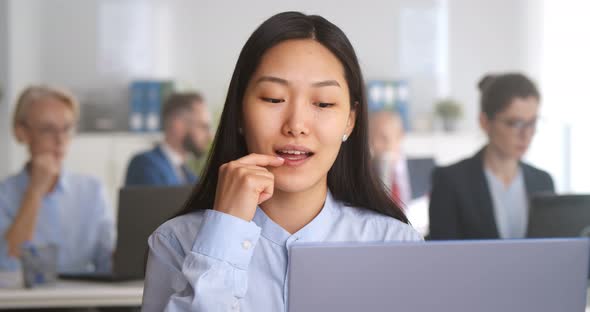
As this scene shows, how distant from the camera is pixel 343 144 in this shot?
167cm

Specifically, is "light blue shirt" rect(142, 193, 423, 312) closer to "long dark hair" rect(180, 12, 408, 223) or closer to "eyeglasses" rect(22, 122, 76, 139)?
"long dark hair" rect(180, 12, 408, 223)

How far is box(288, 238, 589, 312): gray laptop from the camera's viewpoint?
3.21 ft

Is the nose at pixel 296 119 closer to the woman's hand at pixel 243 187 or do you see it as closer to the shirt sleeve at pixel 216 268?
the woman's hand at pixel 243 187

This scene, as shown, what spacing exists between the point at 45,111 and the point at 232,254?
238cm

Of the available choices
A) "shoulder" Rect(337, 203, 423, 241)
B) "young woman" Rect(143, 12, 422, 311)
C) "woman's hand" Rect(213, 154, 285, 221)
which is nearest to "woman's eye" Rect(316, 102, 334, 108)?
"young woman" Rect(143, 12, 422, 311)

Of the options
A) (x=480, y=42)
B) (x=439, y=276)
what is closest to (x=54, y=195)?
(x=439, y=276)

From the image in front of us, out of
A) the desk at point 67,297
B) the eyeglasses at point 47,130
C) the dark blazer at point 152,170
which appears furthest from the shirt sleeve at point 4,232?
the dark blazer at point 152,170

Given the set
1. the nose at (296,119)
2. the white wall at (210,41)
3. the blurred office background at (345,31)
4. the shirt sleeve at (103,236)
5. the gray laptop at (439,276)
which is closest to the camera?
the gray laptop at (439,276)

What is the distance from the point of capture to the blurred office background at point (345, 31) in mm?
6566

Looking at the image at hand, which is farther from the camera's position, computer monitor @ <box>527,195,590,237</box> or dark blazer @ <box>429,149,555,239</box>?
dark blazer @ <box>429,149,555,239</box>

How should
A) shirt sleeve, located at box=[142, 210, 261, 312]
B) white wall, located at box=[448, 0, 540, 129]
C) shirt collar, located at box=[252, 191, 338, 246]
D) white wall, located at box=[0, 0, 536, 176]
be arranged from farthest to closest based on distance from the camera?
white wall, located at box=[448, 0, 540, 129]
white wall, located at box=[0, 0, 536, 176]
shirt collar, located at box=[252, 191, 338, 246]
shirt sleeve, located at box=[142, 210, 261, 312]

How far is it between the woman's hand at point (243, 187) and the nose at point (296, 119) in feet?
0.26

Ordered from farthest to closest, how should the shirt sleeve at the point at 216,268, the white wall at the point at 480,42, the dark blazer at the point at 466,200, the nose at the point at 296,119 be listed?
the white wall at the point at 480,42 → the dark blazer at the point at 466,200 → the nose at the point at 296,119 → the shirt sleeve at the point at 216,268

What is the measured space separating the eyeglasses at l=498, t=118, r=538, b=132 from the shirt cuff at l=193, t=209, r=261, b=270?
6.67 ft
